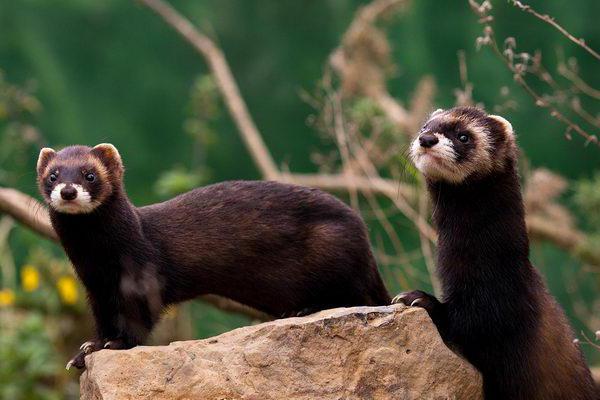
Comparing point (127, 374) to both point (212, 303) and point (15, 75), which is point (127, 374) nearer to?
point (212, 303)

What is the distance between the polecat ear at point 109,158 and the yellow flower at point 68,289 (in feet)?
14.2

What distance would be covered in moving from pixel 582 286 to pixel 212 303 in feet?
13.5

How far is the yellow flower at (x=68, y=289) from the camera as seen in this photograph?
9.02m

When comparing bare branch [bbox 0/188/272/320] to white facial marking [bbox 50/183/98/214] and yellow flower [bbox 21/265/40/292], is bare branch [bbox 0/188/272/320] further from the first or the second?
yellow flower [bbox 21/265/40/292]

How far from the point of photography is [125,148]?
877 cm

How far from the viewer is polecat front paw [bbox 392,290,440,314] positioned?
14.5ft

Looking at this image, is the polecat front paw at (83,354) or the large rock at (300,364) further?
the polecat front paw at (83,354)

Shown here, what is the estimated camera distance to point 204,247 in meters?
5.05

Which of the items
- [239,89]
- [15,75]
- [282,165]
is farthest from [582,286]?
[15,75]

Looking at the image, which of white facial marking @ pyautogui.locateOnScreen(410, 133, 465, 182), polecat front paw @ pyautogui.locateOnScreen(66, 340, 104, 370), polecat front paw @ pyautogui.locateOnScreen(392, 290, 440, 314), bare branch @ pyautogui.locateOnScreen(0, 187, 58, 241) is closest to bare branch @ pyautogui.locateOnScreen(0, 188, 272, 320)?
bare branch @ pyautogui.locateOnScreen(0, 187, 58, 241)

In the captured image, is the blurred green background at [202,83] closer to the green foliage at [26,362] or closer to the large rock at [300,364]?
the green foliage at [26,362]

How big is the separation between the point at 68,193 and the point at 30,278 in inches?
181

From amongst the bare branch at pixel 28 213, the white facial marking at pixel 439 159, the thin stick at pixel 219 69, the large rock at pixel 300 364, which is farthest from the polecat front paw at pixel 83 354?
the thin stick at pixel 219 69

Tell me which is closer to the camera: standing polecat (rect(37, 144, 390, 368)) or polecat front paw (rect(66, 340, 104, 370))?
polecat front paw (rect(66, 340, 104, 370))
